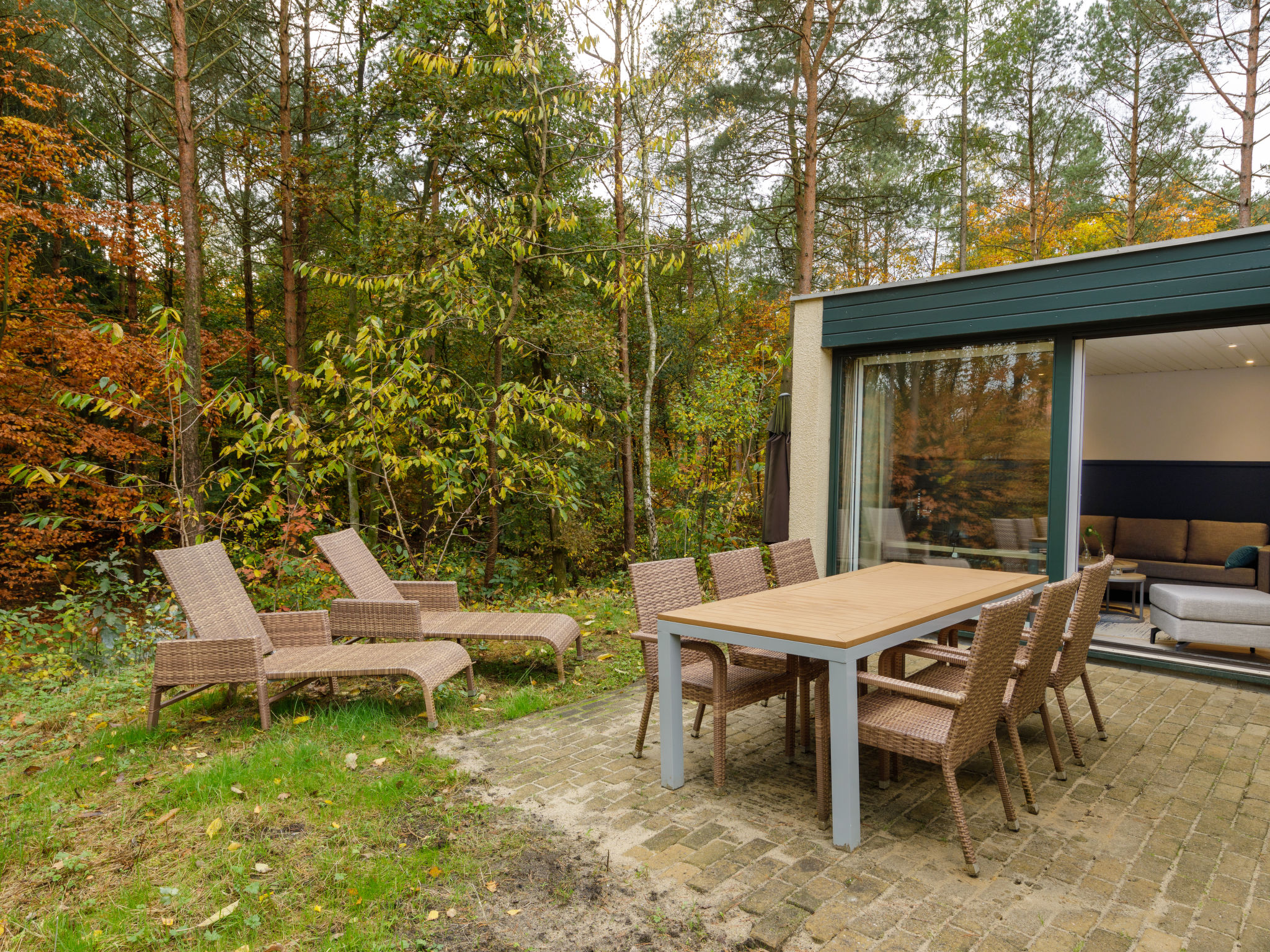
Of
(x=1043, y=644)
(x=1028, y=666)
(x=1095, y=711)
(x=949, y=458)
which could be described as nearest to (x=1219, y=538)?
(x=949, y=458)

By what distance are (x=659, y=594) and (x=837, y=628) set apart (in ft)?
3.42

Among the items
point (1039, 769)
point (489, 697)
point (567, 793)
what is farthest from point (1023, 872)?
point (489, 697)

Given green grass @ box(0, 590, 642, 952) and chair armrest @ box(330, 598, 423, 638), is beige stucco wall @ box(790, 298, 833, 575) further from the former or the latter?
chair armrest @ box(330, 598, 423, 638)

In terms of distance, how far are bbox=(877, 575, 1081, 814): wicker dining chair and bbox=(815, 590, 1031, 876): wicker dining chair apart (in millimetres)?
132

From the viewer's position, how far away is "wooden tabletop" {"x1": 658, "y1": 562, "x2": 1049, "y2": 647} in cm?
289

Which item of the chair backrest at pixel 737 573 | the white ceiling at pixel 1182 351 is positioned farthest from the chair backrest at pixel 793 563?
the white ceiling at pixel 1182 351

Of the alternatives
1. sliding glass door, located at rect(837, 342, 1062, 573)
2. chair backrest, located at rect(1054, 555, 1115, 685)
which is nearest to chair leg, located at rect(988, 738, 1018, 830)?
chair backrest, located at rect(1054, 555, 1115, 685)

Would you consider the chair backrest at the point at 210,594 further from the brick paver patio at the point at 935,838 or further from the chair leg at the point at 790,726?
the chair leg at the point at 790,726

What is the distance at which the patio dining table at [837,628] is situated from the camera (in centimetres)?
269

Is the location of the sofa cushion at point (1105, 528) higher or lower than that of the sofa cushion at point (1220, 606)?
higher

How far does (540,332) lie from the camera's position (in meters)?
8.20

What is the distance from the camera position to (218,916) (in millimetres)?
2225

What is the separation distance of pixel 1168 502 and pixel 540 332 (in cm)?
755

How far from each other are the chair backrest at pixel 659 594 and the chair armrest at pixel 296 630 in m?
1.92
